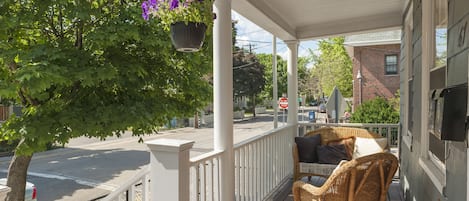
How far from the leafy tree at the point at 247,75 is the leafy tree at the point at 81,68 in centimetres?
1990

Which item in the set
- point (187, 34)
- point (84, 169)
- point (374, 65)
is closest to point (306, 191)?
point (187, 34)

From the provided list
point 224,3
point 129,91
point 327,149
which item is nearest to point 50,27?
point 129,91

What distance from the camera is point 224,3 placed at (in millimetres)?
2525

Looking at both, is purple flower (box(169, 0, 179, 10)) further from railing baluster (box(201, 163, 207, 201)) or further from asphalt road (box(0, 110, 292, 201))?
asphalt road (box(0, 110, 292, 201))

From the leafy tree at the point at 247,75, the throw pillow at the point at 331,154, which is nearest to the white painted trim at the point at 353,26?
the throw pillow at the point at 331,154

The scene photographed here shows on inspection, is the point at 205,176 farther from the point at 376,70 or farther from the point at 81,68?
the point at 376,70

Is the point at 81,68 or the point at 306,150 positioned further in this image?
the point at 306,150

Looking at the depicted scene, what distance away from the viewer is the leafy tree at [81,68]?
262 cm

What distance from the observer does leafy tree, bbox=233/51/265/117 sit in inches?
930

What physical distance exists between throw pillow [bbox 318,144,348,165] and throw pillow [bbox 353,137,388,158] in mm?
167

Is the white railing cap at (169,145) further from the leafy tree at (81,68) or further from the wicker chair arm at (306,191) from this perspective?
the wicker chair arm at (306,191)

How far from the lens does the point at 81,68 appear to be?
2.71 metres

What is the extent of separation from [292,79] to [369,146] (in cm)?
164

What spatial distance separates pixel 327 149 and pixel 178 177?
2.92 meters
